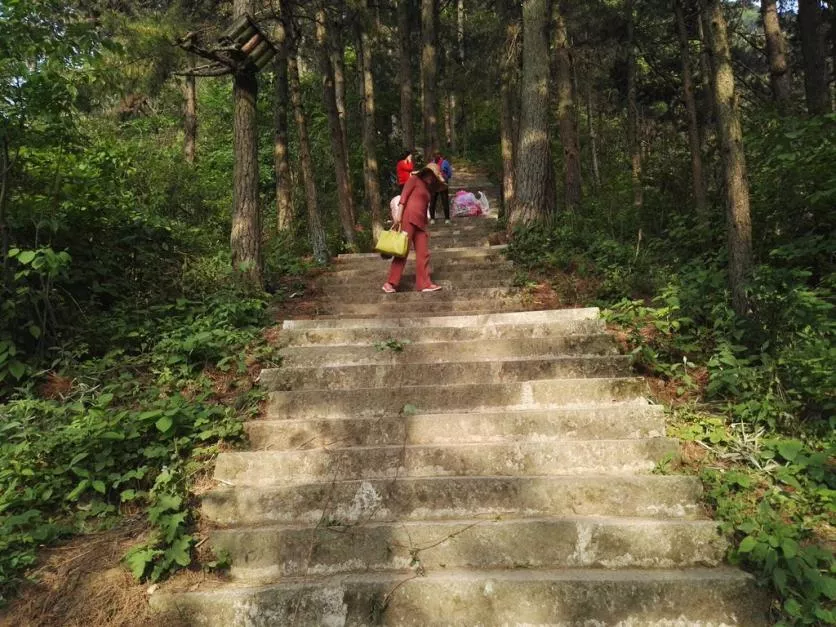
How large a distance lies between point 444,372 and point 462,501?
4.73 feet

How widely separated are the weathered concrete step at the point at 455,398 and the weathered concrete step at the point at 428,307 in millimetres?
2034

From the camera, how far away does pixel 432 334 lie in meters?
5.40

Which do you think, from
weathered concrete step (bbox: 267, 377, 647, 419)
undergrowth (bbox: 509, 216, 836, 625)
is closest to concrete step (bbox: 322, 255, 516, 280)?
undergrowth (bbox: 509, 216, 836, 625)

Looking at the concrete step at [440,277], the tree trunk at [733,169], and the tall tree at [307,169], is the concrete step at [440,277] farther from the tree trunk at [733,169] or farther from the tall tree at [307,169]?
the tree trunk at [733,169]

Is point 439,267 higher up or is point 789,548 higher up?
point 439,267

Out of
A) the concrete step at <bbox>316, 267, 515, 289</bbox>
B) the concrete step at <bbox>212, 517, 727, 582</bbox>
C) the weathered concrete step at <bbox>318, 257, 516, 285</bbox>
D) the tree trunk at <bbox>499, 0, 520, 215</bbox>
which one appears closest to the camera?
the concrete step at <bbox>212, 517, 727, 582</bbox>

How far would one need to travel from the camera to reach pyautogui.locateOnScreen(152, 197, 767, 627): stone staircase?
282cm

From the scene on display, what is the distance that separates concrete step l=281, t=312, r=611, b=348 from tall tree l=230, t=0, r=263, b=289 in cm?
157

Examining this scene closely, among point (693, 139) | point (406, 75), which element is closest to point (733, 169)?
point (693, 139)

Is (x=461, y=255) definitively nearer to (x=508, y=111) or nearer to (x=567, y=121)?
(x=567, y=121)

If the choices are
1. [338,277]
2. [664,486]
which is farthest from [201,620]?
[338,277]

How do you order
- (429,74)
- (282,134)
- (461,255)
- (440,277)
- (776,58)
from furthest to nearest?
(429,74), (282,134), (776,58), (461,255), (440,277)

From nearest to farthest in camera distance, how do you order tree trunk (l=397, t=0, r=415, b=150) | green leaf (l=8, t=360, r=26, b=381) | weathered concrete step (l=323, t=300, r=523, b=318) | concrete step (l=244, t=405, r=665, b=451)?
concrete step (l=244, t=405, r=665, b=451) < green leaf (l=8, t=360, r=26, b=381) < weathered concrete step (l=323, t=300, r=523, b=318) < tree trunk (l=397, t=0, r=415, b=150)

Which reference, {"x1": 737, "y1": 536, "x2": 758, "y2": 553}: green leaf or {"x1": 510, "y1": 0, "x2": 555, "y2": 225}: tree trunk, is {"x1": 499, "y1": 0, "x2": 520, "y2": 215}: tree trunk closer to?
{"x1": 510, "y1": 0, "x2": 555, "y2": 225}: tree trunk
